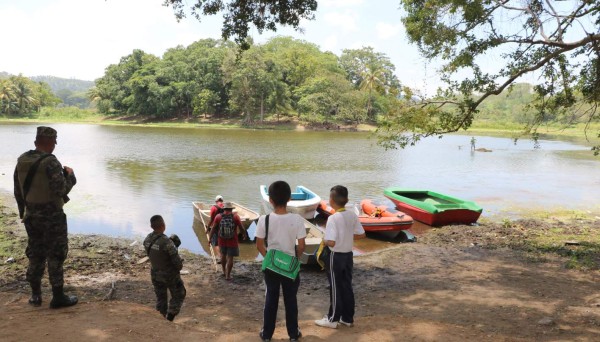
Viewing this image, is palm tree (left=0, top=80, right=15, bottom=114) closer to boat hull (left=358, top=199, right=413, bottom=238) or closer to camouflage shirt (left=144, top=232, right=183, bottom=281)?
boat hull (left=358, top=199, right=413, bottom=238)

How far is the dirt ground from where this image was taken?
443 cm

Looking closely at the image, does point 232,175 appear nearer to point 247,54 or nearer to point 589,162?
point 589,162

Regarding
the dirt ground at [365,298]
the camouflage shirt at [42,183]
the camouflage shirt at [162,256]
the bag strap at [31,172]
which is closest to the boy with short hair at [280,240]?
the dirt ground at [365,298]

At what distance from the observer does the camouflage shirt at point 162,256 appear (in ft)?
16.5

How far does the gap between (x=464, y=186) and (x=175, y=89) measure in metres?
53.6

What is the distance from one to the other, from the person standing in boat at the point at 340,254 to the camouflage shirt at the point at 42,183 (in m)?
2.83

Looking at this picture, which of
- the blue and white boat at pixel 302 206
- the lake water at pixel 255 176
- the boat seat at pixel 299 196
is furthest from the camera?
the boat seat at pixel 299 196

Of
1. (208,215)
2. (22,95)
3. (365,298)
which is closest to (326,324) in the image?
(365,298)

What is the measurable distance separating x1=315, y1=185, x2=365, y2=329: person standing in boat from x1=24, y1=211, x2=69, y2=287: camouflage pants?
2798 mm

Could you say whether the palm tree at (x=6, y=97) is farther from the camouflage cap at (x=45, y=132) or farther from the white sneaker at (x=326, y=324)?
the white sneaker at (x=326, y=324)

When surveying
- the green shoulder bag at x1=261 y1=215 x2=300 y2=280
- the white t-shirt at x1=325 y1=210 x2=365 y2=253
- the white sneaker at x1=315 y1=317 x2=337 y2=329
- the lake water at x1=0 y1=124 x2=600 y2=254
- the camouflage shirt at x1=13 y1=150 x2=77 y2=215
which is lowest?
the lake water at x1=0 y1=124 x2=600 y2=254

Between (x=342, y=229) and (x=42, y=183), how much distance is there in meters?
3.15

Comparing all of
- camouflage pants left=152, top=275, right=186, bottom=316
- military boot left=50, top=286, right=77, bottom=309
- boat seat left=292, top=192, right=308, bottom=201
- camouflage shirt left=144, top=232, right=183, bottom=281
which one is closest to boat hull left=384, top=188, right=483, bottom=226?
boat seat left=292, top=192, right=308, bottom=201

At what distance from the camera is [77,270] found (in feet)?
24.8
